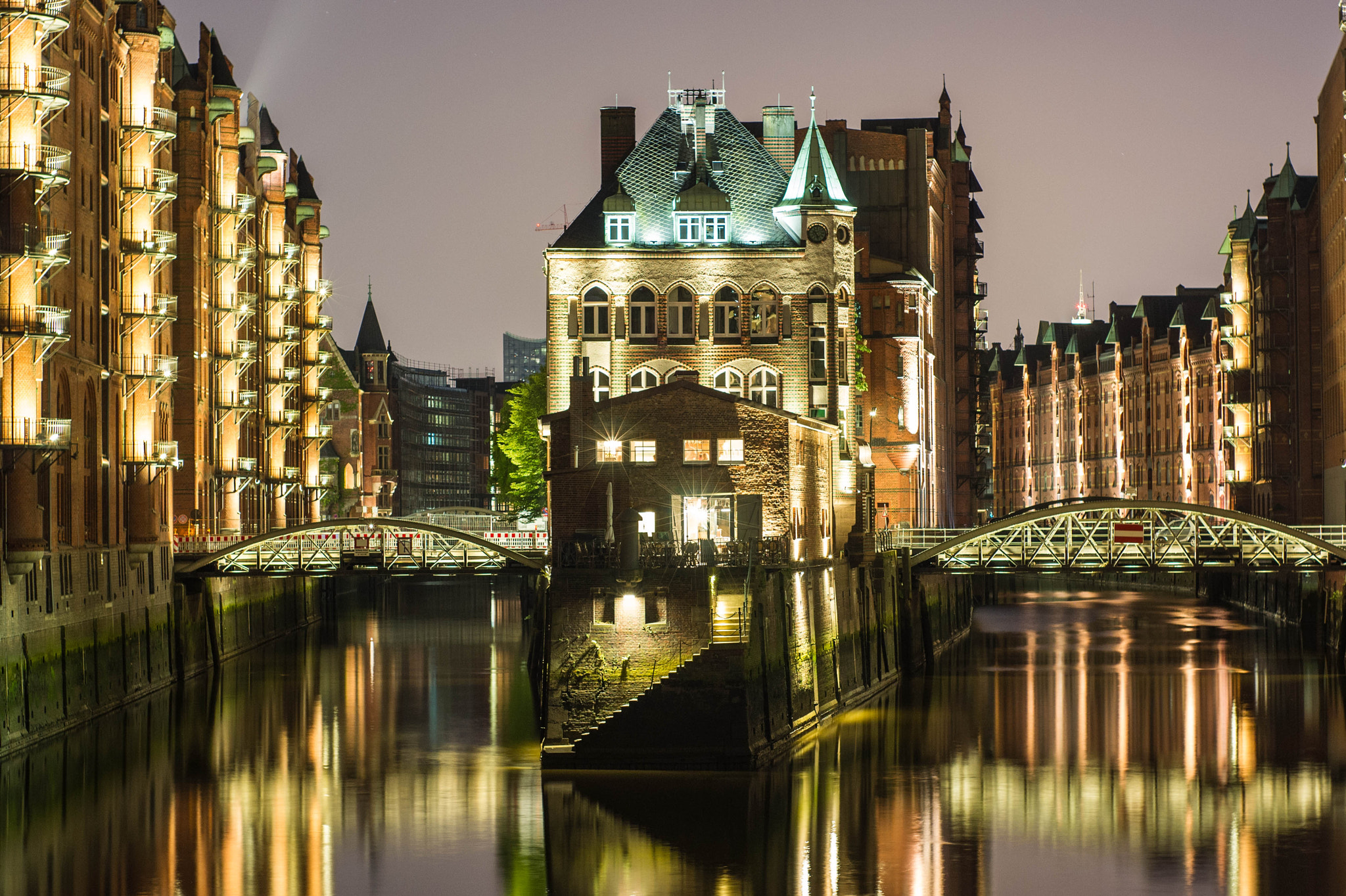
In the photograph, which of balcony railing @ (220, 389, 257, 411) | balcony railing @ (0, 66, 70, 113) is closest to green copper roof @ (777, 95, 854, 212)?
balcony railing @ (220, 389, 257, 411)

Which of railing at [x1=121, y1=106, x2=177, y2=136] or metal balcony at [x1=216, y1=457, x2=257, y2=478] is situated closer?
railing at [x1=121, y1=106, x2=177, y2=136]

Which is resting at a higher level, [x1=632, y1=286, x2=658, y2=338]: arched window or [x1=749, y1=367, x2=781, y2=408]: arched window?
[x1=632, y1=286, x2=658, y2=338]: arched window

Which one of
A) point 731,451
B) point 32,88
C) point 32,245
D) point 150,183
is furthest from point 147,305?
point 731,451

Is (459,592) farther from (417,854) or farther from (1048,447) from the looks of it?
(417,854)

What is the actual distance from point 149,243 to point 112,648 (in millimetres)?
13839

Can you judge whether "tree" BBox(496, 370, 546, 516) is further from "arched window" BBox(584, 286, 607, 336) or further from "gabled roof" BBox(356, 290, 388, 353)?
"gabled roof" BBox(356, 290, 388, 353)

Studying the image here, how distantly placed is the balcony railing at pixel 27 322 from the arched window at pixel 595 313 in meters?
24.3

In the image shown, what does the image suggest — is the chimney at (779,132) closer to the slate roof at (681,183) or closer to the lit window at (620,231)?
the slate roof at (681,183)

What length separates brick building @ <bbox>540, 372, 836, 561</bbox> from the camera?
169ft

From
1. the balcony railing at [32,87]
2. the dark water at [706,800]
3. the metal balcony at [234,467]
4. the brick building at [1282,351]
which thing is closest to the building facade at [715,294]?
the dark water at [706,800]

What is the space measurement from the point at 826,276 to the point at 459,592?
75009 millimetres

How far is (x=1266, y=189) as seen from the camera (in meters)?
98.9

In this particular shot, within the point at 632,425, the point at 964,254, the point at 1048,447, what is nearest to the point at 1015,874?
the point at 632,425

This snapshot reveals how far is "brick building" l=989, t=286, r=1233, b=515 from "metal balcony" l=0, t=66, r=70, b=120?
303ft
